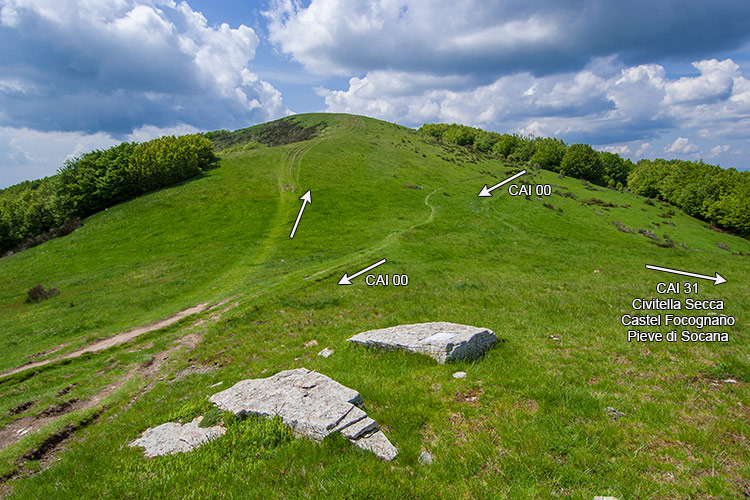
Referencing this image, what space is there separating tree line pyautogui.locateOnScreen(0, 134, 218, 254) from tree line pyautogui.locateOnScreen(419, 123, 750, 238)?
134 metres

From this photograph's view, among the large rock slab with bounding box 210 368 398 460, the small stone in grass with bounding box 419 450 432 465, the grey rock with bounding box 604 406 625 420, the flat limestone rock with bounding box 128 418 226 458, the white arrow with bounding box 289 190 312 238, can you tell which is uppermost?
the white arrow with bounding box 289 190 312 238

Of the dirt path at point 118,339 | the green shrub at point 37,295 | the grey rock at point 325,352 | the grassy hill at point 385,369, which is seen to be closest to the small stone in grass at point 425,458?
the grassy hill at point 385,369

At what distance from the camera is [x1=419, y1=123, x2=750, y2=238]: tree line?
8375cm

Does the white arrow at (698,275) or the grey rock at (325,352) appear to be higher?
the grey rock at (325,352)

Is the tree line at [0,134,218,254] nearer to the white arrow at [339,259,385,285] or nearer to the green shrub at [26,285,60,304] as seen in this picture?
the green shrub at [26,285,60,304]

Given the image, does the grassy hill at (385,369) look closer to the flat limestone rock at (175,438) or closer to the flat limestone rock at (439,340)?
the flat limestone rock at (175,438)

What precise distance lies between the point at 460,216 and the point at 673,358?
52.2 m

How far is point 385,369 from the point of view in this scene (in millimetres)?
11367

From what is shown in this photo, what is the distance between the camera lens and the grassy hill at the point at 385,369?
6.55 metres

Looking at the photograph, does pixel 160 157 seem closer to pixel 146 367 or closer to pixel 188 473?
pixel 146 367

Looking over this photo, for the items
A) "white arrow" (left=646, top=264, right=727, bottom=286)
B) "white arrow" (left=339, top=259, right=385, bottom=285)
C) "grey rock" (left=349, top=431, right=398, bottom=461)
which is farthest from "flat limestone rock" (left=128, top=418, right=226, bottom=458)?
"white arrow" (left=646, top=264, right=727, bottom=286)

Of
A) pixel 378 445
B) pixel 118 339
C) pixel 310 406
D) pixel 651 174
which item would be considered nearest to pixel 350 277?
pixel 118 339

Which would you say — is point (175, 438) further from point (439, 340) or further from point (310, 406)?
point (439, 340)

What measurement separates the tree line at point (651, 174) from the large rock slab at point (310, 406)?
112 metres
